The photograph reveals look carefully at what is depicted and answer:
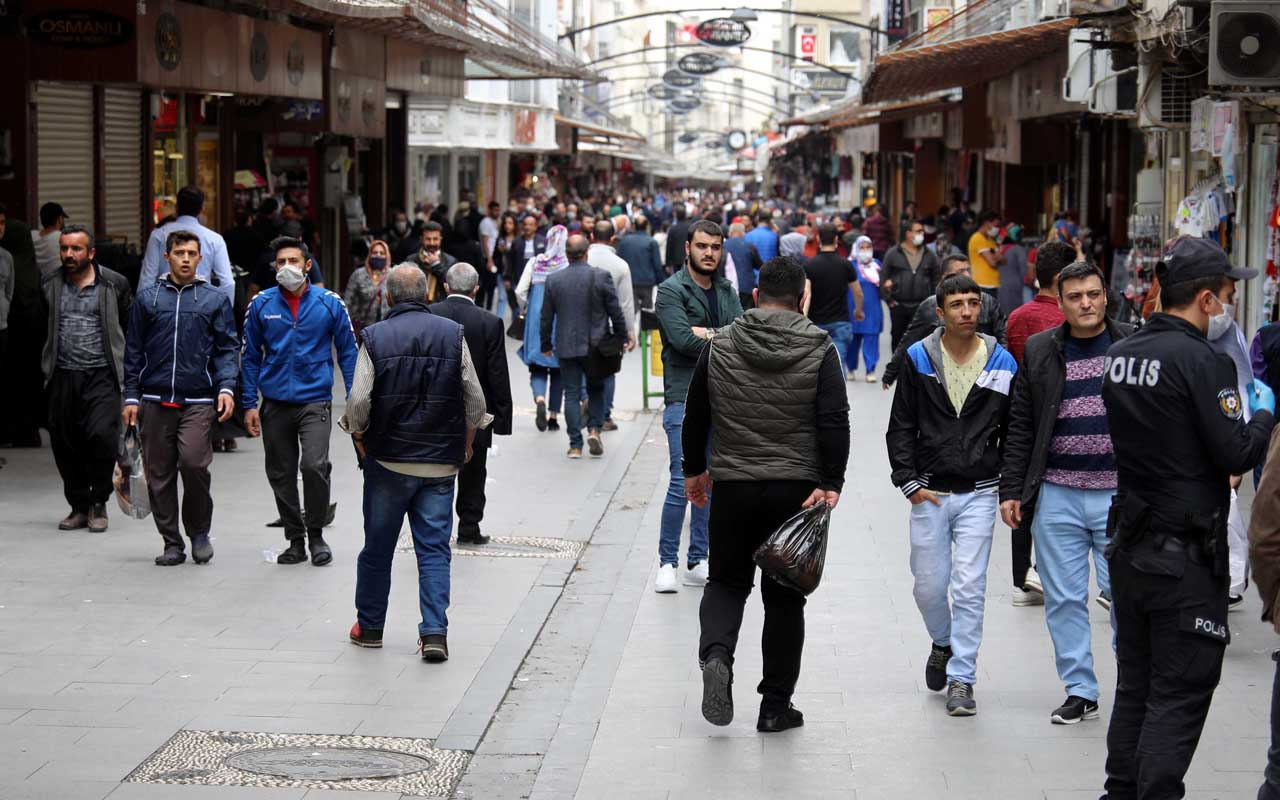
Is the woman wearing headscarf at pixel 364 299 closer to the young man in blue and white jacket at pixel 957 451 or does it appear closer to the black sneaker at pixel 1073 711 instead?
the young man in blue and white jacket at pixel 957 451

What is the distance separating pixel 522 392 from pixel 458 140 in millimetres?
20019

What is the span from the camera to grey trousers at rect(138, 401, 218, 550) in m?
9.69

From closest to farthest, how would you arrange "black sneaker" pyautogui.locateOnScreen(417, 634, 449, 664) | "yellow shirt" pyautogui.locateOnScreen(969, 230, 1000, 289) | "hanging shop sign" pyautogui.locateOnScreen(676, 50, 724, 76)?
1. "black sneaker" pyautogui.locateOnScreen(417, 634, 449, 664)
2. "yellow shirt" pyautogui.locateOnScreen(969, 230, 1000, 289)
3. "hanging shop sign" pyautogui.locateOnScreen(676, 50, 724, 76)

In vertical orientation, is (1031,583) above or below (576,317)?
below

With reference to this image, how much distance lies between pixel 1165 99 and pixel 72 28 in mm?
8141

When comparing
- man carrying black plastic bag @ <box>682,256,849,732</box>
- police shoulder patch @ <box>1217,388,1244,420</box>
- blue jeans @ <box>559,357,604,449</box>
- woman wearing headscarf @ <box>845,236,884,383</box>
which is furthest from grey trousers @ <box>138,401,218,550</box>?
woman wearing headscarf @ <box>845,236,884,383</box>

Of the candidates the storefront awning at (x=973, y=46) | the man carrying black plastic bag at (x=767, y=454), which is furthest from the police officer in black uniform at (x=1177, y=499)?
the storefront awning at (x=973, y=46)

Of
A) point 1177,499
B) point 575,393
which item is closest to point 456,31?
point 575,393

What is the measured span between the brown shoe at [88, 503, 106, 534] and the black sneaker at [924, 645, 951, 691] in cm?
544

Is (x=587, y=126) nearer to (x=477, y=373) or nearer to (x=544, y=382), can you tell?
(x=544, y=382)

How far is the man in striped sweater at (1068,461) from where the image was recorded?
6680 millimetres

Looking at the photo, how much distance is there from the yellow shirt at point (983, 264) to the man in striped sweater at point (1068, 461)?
491 inches

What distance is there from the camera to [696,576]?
376 inches

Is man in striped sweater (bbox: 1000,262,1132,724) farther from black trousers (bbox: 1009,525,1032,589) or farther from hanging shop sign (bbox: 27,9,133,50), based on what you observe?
hanging shop sign (bbox: 27,9,133,50)
